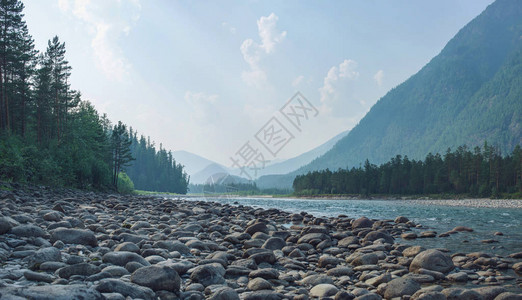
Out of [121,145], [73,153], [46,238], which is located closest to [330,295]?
[46,238]

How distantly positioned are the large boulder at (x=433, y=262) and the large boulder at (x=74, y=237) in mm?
8652

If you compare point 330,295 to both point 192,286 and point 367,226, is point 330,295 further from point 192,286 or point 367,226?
point 367,226

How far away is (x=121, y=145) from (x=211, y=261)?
213 ft

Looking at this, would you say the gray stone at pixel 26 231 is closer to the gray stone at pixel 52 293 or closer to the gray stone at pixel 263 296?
the gray stone at pixel 52 293

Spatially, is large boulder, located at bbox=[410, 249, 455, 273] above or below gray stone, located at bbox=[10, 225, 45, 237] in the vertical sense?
below

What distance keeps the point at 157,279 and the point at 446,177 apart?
327 feet

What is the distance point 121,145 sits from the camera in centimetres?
6731

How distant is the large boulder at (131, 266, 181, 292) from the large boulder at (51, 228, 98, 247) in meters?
3.55

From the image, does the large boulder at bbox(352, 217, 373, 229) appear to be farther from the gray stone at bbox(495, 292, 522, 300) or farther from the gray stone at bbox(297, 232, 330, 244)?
→ the gray stone at bbox(495, 292, 522, 300)

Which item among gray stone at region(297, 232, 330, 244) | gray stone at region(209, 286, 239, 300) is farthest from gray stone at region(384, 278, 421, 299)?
gray stone at region(297, 232, 330, 244)

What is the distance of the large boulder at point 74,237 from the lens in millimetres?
8758

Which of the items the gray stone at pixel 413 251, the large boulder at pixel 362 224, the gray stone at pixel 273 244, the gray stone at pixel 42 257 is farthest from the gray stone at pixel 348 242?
the gray stone at pixel 42 257

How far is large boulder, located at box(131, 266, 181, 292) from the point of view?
5922 millimetres

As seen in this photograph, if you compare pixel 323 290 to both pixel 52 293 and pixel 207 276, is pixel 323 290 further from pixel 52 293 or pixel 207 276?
pixel 52 293
